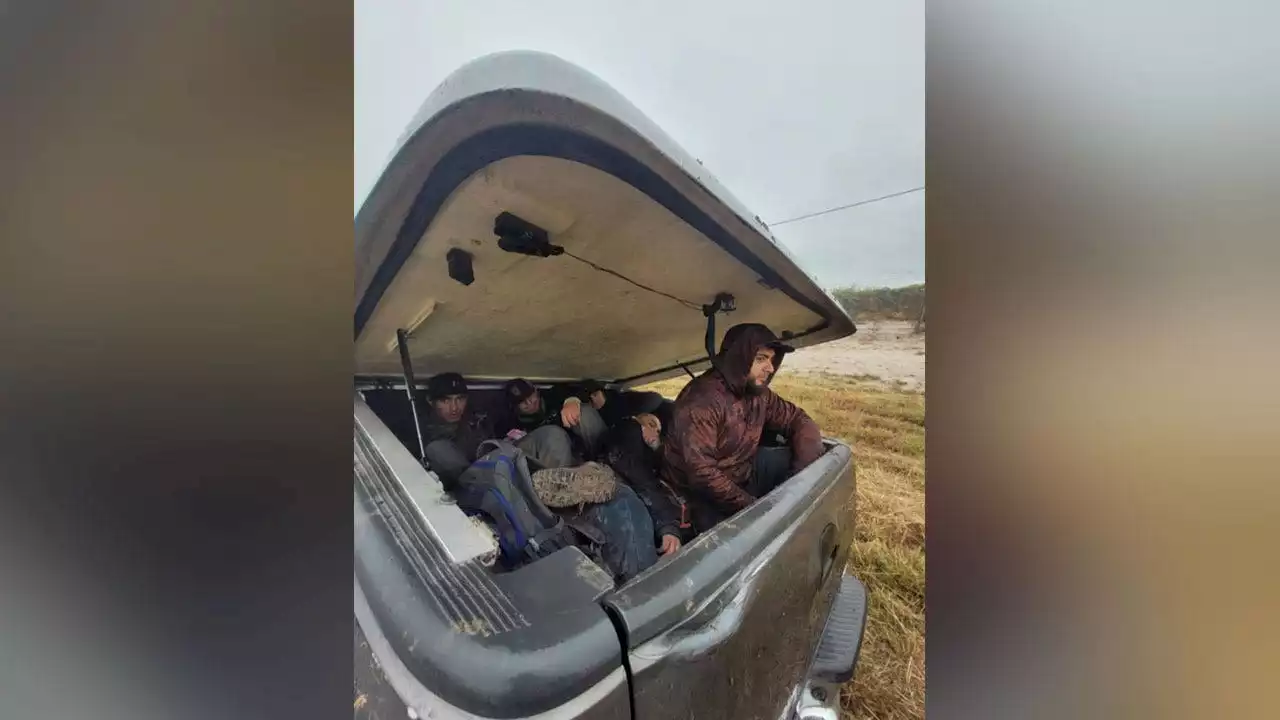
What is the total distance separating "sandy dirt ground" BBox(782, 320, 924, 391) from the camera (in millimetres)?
679

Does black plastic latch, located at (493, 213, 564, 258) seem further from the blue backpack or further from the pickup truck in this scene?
the blue backpack

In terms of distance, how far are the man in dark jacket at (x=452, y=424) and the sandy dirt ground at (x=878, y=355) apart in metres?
0.90

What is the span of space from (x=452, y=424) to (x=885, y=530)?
1.12 metres

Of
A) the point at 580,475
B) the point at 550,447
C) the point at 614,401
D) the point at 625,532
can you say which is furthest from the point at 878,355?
the point at 614,401

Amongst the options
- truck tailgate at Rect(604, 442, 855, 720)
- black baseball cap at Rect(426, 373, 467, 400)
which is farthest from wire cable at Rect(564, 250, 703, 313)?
black baseball cap at Rect(426, 373, 467, 400)

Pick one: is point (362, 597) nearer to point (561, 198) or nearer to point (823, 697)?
point (561, 198)

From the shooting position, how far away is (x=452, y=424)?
4.51 ft

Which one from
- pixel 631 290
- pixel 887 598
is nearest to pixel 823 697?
pixel 887 598

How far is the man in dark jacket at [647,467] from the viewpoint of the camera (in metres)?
1.16

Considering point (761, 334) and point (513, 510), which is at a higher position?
point (761, 334)

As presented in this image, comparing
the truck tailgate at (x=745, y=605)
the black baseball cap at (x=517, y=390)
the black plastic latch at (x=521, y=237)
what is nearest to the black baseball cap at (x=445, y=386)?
the black baseball cap at (x=517, y=390)

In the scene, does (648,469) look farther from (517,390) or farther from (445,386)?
(445,386)
